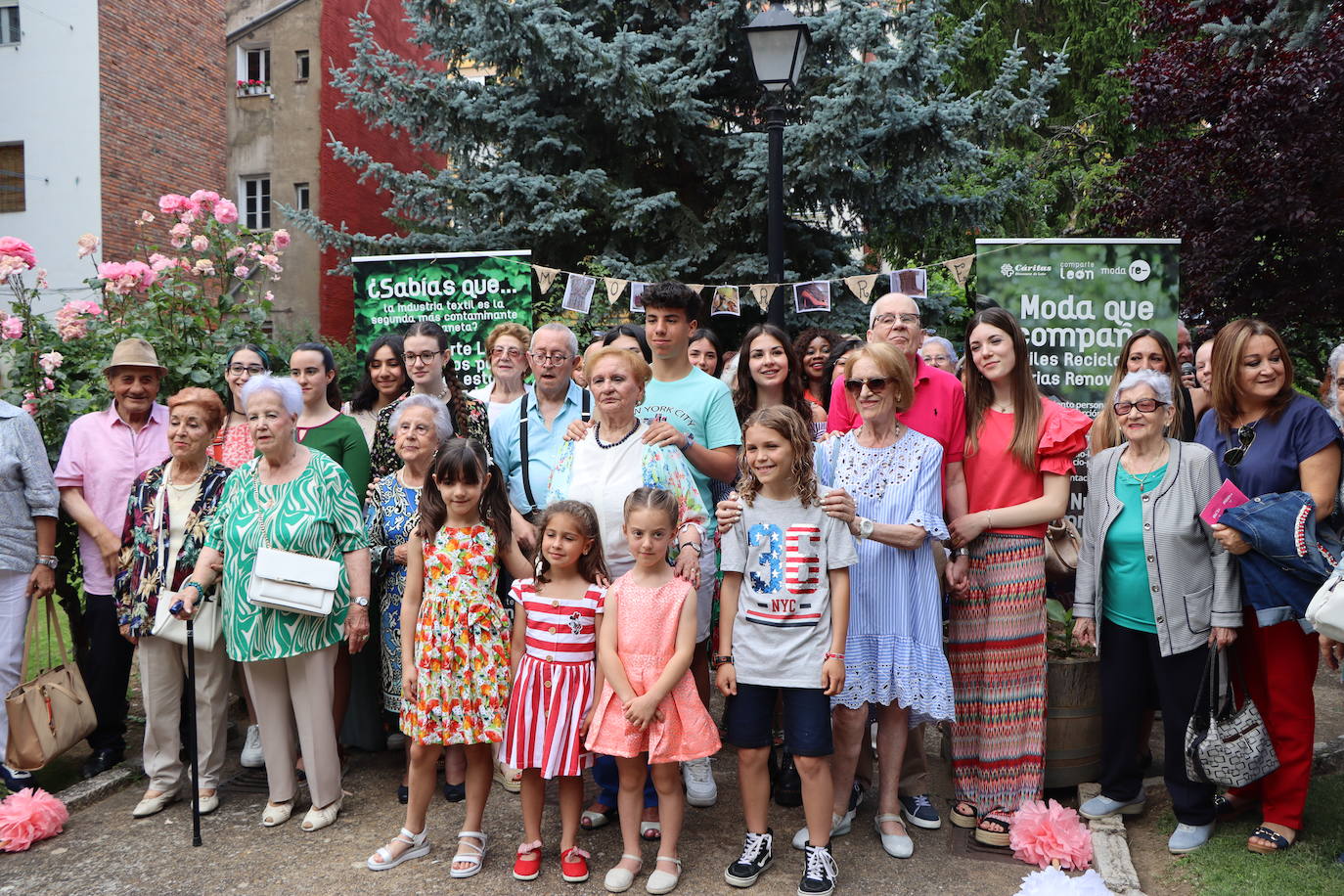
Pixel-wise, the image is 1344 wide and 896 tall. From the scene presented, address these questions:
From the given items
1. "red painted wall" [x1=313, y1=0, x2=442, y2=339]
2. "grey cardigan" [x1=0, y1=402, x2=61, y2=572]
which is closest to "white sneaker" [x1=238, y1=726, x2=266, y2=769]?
"grey cardigan" [x1=0, y1=402, x2=61, y2=572]

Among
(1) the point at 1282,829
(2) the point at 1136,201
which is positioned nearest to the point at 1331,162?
(2) the point at 1136,201

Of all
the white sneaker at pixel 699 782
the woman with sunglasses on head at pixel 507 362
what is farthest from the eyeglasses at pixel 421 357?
the white sneaker at pixel 699 782

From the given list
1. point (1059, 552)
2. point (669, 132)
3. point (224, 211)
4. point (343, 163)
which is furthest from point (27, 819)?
point (343, 163)

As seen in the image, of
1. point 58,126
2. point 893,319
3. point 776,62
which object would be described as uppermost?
point 58,126

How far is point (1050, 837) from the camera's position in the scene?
13.1 ft

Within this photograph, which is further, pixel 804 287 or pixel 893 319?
pixel 804 287

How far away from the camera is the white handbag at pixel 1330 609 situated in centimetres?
332

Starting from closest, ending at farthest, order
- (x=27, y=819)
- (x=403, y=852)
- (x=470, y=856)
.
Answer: (x=470, y=856), (x=403, y=852), (x=27, y=819)

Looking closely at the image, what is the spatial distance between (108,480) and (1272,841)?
17.5 ft

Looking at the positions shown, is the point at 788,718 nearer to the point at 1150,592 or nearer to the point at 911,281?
the point at 1150,592

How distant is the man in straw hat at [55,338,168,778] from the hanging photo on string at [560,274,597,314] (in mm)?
4284

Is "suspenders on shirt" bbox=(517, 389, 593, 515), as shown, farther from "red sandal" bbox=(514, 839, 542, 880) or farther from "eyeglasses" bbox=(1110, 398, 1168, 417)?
"eyeglasses" bbox=(1110, 398, 1168, 417)

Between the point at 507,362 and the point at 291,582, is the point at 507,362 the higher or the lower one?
the higher one

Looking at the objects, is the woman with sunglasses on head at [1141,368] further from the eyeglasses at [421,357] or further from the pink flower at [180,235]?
the pink flower at [180,235]
